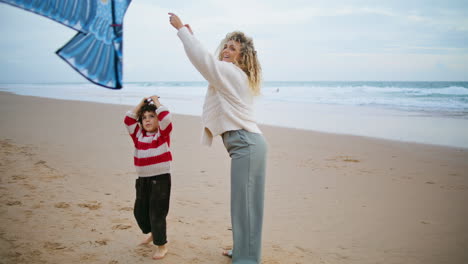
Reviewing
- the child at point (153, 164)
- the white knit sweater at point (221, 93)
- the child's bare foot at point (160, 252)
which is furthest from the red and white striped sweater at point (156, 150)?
the child's bare foot at point (160, 252)

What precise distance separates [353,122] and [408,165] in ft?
19.8

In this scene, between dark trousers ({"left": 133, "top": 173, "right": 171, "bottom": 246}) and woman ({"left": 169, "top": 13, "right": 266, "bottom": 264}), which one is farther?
dark trousers ({"left": 133, "top": 173, "right": 171, "bottom": 246})

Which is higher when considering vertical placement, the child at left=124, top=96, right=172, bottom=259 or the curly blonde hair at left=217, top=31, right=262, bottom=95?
the curly blonde hair at left=217, top=31, right=262, bottom=95

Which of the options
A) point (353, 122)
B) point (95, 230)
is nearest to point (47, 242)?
point (95, 230)

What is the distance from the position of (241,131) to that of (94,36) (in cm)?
123

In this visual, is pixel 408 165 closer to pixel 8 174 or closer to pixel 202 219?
pixel 202 219

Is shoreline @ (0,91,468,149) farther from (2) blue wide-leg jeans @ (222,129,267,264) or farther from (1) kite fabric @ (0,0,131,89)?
(1) kite fabric @ (0,0,131,89)

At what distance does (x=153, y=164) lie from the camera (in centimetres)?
287

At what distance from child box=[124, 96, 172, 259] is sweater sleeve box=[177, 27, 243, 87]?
62cm

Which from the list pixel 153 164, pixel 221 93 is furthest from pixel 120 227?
pixel 221 93

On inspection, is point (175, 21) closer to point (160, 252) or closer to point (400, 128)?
point (160, 252)

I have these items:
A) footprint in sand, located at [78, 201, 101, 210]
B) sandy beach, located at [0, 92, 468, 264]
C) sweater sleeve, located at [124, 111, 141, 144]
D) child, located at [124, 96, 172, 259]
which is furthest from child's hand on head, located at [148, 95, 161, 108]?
footprint in sand, located at [78, 201, 101, 210]

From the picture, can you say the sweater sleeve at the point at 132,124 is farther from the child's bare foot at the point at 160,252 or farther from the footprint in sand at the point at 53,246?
the footprint in sand at the point at 53,246

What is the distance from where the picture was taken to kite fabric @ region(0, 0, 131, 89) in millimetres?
1750
